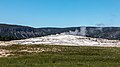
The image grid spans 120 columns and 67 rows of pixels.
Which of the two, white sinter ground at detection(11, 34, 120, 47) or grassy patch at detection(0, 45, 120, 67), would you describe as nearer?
grassy patch at detection(0, 45, 120, 67)

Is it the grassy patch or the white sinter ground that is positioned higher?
the grassy patch

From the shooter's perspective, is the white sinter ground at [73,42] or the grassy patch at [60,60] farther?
the white sinter ground at [73,42]

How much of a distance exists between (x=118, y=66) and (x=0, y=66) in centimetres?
1480

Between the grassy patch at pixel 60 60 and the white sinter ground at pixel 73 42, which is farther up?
the grassy patch at pixel 60 60

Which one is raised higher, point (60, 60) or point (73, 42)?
point (60, 60)

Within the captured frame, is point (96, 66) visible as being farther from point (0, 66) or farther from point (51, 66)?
point (0, 66)

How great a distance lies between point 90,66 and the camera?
3556 centimetres

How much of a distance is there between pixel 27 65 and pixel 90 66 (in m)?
8.06

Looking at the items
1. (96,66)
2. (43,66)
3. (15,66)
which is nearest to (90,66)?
(96,66)

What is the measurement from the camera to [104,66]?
1411 inches

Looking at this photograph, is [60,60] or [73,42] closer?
[60,60]

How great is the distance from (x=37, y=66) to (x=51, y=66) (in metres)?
1.76

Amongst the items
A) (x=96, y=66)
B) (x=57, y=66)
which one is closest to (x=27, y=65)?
(x=57, y=66)

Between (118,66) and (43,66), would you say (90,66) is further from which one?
(43,66)
